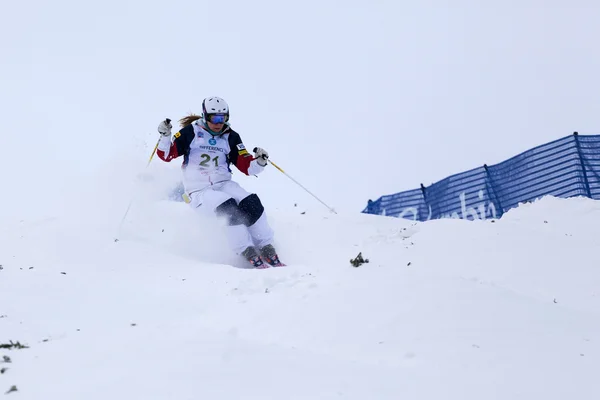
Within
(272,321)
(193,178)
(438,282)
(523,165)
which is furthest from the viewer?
(523,165)

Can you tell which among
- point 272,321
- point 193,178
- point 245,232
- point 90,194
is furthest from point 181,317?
point 90,194

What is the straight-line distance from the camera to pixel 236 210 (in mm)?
8516

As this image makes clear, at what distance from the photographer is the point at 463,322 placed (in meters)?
4.03

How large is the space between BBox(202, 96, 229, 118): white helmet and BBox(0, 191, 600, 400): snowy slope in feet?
6.67

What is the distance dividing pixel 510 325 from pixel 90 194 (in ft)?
25.8

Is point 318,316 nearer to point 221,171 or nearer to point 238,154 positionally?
point 221,171

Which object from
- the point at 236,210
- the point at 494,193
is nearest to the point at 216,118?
the point at 236,210

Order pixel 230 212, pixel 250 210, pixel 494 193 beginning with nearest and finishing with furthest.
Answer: pixel 230 212
pixel 250 210
pixel 494 193

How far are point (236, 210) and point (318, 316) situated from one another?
4.28m

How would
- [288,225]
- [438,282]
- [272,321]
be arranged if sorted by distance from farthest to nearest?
[288,225] → [438,282] → [272,321]

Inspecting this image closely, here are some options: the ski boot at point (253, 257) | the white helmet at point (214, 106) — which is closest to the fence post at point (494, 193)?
the ski boot at point (253, 257)

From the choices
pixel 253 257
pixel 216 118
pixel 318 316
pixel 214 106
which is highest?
pixel 214 106

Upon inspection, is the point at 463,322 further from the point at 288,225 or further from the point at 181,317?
the point at 288,225

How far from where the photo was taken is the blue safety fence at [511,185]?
1116cm
